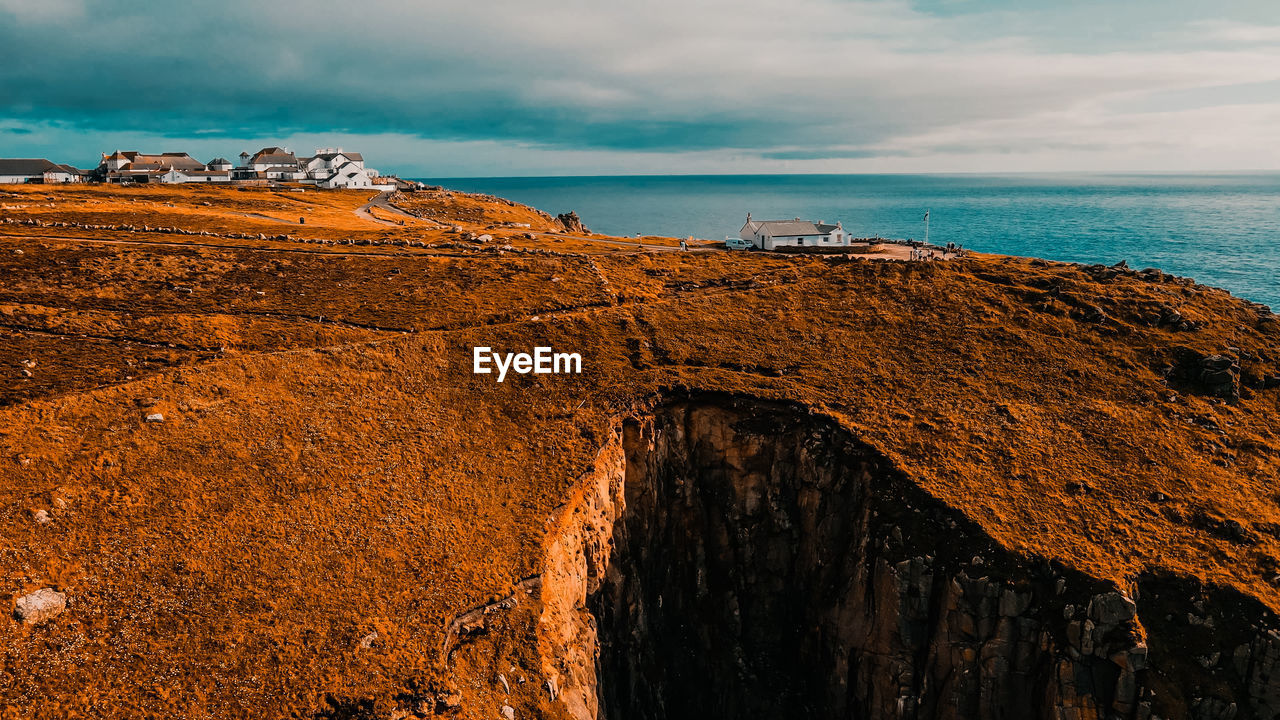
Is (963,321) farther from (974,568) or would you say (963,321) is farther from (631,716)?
(631,716)

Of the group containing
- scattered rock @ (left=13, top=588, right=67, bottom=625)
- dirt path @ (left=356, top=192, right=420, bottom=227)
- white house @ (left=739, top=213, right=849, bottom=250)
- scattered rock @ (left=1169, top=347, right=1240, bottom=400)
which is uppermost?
dirt path @ (left=356, top=192, right=420, bottom=227)

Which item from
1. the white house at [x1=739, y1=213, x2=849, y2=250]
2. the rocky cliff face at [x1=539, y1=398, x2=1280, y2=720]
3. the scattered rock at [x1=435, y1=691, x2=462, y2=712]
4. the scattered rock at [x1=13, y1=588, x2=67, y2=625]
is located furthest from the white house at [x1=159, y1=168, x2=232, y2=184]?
the scattered rock at [x1=435, y1=691, x2=462, y2=712]

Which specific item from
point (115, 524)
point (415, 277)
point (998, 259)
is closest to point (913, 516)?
point (115, 524)

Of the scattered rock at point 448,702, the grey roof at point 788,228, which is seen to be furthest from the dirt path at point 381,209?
the scattered rock at point 448,702

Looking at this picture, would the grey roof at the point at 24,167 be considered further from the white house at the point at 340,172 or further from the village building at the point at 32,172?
the white house at the point at 340,172

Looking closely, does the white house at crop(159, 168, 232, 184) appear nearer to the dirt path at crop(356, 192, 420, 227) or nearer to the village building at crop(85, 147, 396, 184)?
the village building at crop(85, 147, 396, 184)

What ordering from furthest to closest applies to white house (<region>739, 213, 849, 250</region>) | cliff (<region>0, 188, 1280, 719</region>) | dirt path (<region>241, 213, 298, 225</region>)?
dirt path (<region>241, 213, 298, 225</region>) → white house (<region>739, 213, 849, 250</region>) → cliff (<region>0, 188, 1280, 719</region>)

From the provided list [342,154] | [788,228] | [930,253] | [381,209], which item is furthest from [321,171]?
[930,253]
